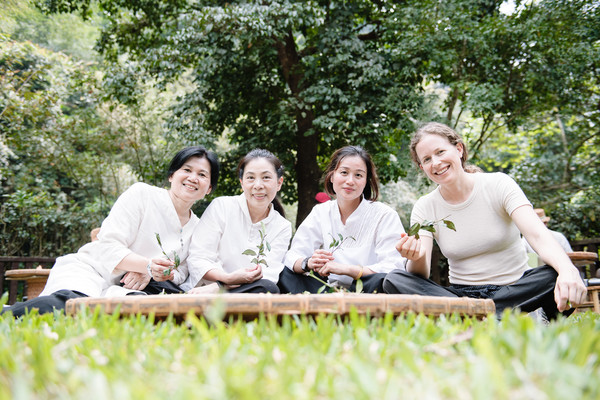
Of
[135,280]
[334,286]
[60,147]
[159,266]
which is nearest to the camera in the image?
[334,286]

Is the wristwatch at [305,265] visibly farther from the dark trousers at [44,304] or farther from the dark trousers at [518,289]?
the dark trousers at [44,304]

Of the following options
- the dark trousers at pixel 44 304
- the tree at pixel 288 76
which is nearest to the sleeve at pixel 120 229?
the dark trousers at pixel 44 304

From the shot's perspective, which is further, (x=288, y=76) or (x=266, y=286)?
(x=288, y=76)

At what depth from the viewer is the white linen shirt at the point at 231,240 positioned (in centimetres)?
329

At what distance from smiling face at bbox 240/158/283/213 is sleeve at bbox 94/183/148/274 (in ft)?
2.41

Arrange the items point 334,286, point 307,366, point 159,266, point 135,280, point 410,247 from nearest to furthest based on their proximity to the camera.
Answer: point 307,366
point 334,286
point 410,247
point 159,266
point 135,280

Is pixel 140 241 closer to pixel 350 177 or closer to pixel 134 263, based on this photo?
pixel 134 263

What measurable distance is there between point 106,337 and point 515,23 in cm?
721

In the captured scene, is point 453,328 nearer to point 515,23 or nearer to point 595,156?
point 515,23

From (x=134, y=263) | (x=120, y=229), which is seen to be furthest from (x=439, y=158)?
(x=120, y=229)

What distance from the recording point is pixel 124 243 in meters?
3.08

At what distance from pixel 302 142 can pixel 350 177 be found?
4439mm

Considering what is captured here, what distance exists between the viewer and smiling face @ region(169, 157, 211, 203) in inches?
130

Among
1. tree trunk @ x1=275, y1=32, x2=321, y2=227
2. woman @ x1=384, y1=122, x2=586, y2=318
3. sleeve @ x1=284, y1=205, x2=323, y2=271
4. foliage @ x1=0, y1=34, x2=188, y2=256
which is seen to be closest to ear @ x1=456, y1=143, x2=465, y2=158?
woman @ x1=384, y1=122, x2=586, y2=318
